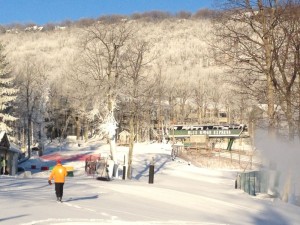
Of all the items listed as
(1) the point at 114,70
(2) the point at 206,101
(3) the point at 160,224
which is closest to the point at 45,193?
(3) the point at 160,224

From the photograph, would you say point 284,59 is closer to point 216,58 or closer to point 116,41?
point 216,58

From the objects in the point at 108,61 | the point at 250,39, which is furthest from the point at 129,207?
the point at 108,61

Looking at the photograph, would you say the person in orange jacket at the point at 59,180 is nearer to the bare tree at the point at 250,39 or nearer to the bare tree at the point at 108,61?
the bare tree at the point at 250,39

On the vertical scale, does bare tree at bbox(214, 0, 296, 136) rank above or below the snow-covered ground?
above

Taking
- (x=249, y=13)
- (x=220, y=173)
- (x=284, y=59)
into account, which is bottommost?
(x=220, y=173)

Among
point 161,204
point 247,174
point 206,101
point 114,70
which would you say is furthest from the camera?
point 206,101

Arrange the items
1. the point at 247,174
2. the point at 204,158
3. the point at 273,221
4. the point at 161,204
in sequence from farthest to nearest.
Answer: the point at 204,158, the point at 247,174, the point at 161,204, the point at 273,221

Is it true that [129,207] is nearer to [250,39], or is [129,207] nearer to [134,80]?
[250,39]

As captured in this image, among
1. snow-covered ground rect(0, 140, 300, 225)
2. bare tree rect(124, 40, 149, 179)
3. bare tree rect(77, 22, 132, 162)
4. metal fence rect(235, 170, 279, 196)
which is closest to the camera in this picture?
snow-covered ground rect(0, 140, 300, 225)

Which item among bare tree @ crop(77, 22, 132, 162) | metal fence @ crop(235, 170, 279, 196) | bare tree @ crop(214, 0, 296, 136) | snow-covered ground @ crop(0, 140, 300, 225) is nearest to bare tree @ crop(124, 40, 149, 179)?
bare tree @ crop(77, 22, 132, 162)

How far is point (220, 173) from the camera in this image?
140ft

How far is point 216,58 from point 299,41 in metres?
3.17

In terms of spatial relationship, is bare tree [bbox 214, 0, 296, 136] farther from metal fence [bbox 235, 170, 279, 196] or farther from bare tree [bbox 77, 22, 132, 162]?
bare tree [bbox 77, 22, 132, 162]

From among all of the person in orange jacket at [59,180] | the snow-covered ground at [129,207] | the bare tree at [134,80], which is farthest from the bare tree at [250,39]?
the bare tree at [134,80]
